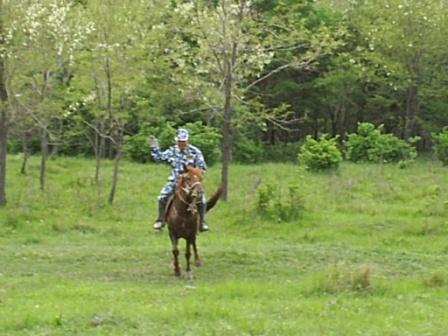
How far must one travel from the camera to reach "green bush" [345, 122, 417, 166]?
33031mm

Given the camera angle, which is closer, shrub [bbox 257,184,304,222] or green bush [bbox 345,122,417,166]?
shrub [bbox 257,184,304,222]

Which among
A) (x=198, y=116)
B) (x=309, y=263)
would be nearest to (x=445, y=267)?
(x=309, y=263)

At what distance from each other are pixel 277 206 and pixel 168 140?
13626 millimetres

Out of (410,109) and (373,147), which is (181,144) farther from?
(410,109)

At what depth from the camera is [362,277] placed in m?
12.3

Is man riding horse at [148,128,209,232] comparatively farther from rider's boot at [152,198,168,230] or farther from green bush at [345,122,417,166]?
green bush at [345,122,417,166]

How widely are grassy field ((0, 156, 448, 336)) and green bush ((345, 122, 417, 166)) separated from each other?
5.53 meters

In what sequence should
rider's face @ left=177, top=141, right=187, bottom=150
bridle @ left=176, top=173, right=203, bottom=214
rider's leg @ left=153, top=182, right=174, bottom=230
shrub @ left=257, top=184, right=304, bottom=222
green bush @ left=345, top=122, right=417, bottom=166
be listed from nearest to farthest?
bridle @ left=176, top=173, right=203, bottom=214 → rider's face @ left=177, top=141, right=187, bottom=150 → rider's leg @ left=153, top=182, right=174, bottom=230 → shrub @ left=257, top=184, right=304, bottom=222 → green bush @ left=345, top=122, right=417, bottom=166

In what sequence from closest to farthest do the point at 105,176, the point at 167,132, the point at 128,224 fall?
the point at 128,224
the point at 105,176
the point at 167,132

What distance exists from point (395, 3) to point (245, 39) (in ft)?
50.2

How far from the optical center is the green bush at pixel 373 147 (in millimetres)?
33031

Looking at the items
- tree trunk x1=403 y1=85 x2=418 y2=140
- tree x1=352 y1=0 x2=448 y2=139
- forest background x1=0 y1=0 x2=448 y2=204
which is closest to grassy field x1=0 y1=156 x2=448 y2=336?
forest background x1=0 y1=0 x2=448 y2=204

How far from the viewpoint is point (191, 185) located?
14367 millimetres

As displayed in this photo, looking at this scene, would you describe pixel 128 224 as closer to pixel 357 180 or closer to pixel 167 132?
pixel 357 180
